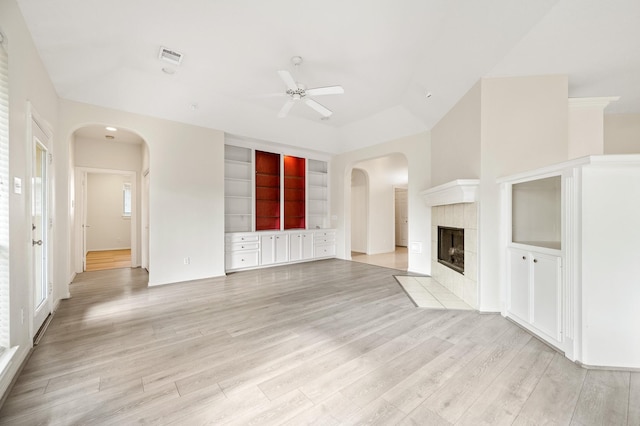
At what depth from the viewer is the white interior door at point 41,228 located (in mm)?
2762

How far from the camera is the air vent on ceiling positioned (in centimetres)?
325

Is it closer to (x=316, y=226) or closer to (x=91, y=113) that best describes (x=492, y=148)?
(x=316, y=226)

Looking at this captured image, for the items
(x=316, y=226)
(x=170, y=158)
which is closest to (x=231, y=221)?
(x=170, y=158)

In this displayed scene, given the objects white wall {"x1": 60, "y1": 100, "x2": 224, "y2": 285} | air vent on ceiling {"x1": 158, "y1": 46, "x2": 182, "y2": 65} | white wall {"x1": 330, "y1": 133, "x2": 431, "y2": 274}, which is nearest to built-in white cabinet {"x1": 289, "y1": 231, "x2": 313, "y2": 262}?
white wall {"x1": 60, "y1": 100, "x2": 224, "y2": 285}

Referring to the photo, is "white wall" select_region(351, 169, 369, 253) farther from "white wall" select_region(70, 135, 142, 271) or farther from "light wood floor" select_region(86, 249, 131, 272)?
"light wood floor" select_region(86, 249, 131, 272)

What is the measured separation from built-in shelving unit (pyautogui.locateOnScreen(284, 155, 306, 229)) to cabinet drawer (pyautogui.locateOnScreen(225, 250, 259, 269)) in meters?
1.25

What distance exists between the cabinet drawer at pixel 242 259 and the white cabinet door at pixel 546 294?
15.7 ft

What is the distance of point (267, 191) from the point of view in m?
6.38

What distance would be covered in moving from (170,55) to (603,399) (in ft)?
17.3

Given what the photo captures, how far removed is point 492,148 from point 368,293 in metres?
2.60

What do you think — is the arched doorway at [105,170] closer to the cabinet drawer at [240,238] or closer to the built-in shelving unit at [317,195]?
the cabinet drawer at [240,238]

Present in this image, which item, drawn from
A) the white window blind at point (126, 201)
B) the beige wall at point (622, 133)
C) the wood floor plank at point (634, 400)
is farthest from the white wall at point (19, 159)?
the beige wall at point (622, 133)

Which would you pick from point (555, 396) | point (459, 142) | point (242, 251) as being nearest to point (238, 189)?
point (242, 251)

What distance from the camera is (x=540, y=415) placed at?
61.4 inches
